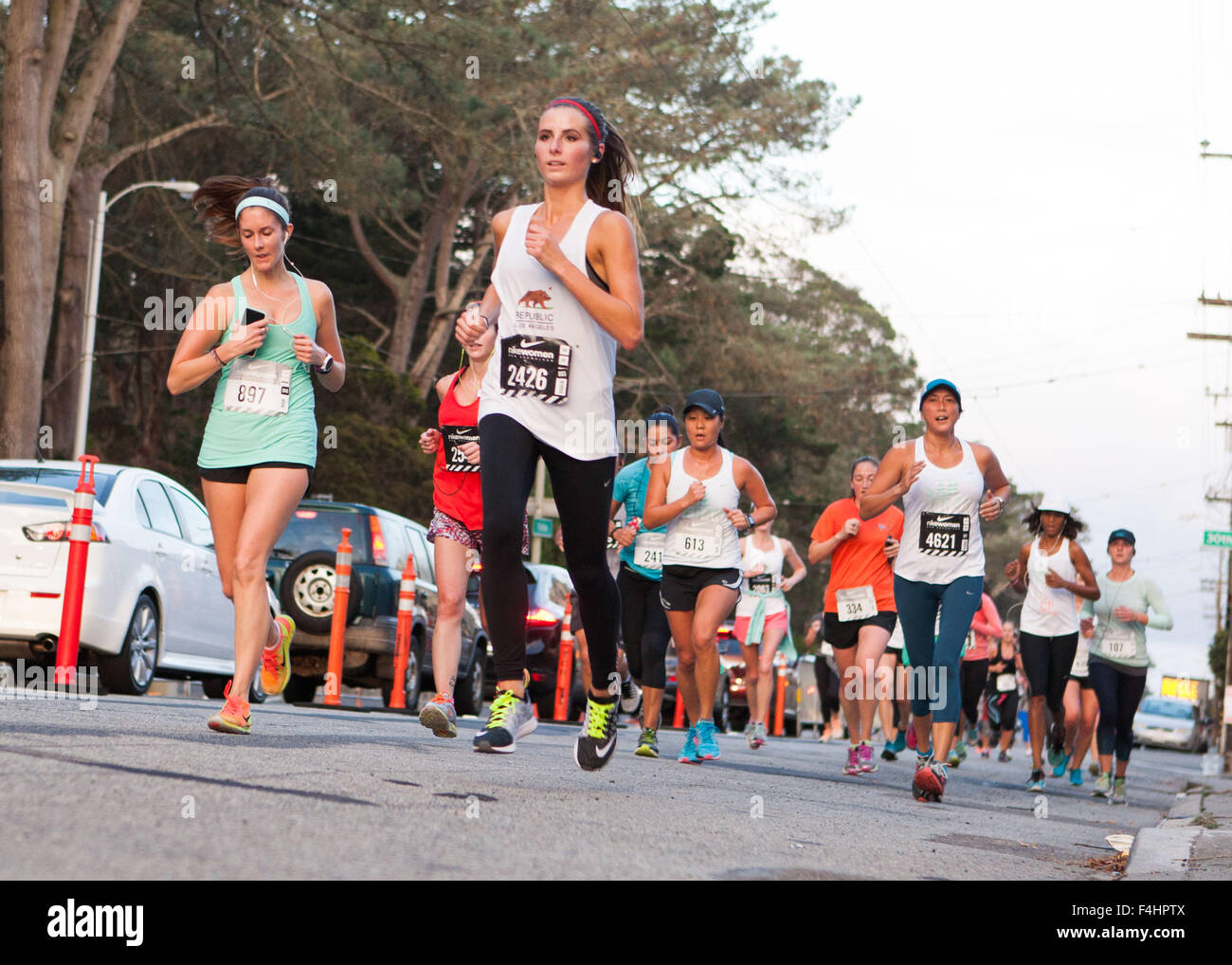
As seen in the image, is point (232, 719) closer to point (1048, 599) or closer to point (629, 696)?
point (629, 696)

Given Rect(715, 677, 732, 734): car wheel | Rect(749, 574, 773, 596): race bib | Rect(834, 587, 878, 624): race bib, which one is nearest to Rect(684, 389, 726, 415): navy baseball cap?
Rect(834, 587, 878, 624): race bib

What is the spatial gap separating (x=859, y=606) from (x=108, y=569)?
5029 mm

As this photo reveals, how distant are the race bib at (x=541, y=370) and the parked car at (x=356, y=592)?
8.21 meters

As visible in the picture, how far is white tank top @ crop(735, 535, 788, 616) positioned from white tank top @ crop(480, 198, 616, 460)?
905 centimetres

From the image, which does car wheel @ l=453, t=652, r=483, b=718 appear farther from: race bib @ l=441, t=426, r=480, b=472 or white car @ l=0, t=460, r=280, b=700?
race bib @ l=441, t=426, r=480, b=472

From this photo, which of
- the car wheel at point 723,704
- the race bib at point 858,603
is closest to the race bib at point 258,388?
the race bib at point 858,603

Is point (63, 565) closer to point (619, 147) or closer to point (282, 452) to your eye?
point (282, 452)

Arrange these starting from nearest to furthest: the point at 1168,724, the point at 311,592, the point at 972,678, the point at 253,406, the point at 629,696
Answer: the point at 253,406
the point at 629,696
the point at 311,592
the point at 972,678
the point at 1168,724

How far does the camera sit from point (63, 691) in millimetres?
10359

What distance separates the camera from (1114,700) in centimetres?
1234

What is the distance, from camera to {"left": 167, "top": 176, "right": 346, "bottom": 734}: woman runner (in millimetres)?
6645

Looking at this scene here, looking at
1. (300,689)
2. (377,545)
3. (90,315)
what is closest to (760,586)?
(377,545)

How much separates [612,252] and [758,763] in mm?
5965
